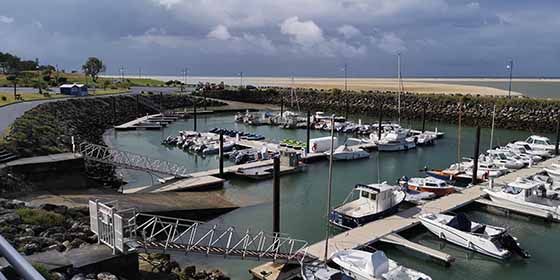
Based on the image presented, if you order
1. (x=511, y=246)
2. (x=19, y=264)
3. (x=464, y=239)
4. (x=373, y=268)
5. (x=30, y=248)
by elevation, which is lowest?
(x=511, y=246)

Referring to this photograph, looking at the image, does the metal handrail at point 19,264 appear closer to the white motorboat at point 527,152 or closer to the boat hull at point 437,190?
the boat hull at point 437,190

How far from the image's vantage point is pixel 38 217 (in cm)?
1678

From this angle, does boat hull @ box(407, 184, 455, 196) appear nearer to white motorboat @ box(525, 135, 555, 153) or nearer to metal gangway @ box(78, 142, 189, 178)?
metal gangway @ box(78, 142, 189, 178)

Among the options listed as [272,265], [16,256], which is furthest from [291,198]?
[16,256]

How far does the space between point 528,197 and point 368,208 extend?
11.0m

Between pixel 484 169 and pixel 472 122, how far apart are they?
41.5 m

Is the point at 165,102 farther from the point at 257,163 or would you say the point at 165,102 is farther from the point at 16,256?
the point at 16,256

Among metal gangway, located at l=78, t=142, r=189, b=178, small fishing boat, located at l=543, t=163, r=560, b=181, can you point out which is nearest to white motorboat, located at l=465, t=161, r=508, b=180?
small fishing boat, located at l=543, t=163, r=560, b=181

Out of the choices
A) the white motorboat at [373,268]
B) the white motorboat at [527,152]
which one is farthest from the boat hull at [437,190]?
the white motorboat at [527,152]

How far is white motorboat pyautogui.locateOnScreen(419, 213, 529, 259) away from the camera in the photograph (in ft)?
68.2

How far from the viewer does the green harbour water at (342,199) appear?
19891 millimetres

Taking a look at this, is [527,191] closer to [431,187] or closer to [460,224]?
Answer: [431,187]

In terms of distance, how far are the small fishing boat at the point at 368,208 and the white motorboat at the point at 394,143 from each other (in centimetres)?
2406

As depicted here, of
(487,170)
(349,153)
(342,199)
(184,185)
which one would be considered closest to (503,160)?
(487,170)
